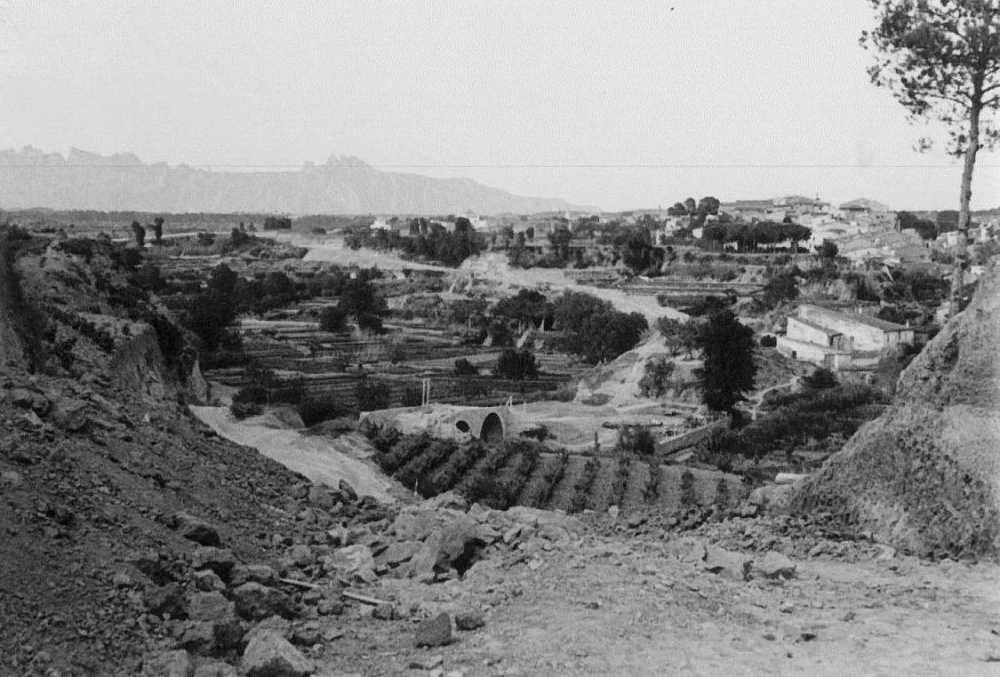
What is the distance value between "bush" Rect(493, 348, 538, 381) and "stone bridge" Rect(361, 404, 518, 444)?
1389 cm

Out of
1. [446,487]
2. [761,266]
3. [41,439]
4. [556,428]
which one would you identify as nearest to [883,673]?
[41,439]

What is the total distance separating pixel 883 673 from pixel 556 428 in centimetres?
2287

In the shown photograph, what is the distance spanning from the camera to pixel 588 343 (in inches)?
1993

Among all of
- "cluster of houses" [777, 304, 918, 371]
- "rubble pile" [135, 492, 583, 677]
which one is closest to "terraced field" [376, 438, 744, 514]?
"rubble pile" [135, 492, 583, 677]

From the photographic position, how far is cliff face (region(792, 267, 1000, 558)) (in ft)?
27.5

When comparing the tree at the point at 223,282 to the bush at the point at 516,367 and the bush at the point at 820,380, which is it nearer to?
the bush at the point at 516,367

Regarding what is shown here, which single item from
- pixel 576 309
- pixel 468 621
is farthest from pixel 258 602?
pixel 576 309

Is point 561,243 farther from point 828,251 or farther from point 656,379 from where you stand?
point 656,379

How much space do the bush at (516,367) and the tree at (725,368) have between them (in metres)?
11.8

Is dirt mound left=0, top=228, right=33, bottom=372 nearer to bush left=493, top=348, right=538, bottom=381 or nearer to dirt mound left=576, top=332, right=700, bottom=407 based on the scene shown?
dirt mound left=576, top=332, right=700, bottom=407

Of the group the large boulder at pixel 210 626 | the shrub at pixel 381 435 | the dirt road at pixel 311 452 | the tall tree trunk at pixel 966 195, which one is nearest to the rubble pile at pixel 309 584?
the large boulder at pixel 210 626

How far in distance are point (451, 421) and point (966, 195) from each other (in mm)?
15281

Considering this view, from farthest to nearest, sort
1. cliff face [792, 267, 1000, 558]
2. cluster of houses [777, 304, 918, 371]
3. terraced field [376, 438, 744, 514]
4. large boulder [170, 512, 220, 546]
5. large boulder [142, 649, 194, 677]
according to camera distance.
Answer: cluster of houses [777, 304, 918, 371] < terraced field [376, 438, 744, 514] < cliff face [792, 267, 1000, 558] < large boulder [170, 512, 220, 546] < large boulder [142, 649, 194, 677]

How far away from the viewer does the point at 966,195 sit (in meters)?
14.6
